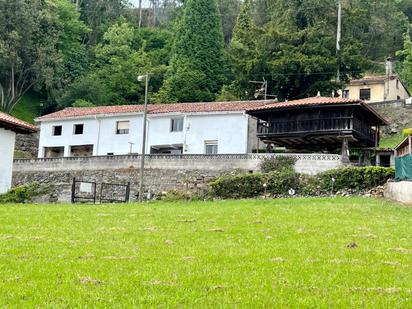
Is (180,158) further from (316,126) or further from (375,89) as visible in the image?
(375,89)

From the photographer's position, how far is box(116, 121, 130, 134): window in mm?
47750

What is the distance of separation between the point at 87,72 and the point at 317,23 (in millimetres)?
28136

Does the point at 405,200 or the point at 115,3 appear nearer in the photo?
the point at 405,200

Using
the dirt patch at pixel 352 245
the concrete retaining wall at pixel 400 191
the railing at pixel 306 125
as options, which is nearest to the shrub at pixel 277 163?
the railing at pixel 306 125

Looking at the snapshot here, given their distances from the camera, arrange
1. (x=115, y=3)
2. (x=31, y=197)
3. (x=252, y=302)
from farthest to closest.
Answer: (x=115, y=3) → (x=31, y=197) → (x=252, y=302)

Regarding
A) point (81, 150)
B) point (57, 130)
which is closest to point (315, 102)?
point (81, 150)

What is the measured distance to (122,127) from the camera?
4809cm

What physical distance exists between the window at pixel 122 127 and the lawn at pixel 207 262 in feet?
99.4

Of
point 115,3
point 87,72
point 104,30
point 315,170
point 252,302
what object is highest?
point 115,3

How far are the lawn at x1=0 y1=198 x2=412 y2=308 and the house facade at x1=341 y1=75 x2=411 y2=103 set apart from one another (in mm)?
46191

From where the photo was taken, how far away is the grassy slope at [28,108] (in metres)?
63.7

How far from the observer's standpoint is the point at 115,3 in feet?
269

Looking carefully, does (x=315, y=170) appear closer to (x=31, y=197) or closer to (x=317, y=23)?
(x=31, y=197)

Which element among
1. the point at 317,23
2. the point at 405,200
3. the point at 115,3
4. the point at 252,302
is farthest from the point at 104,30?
the point at 252,302
